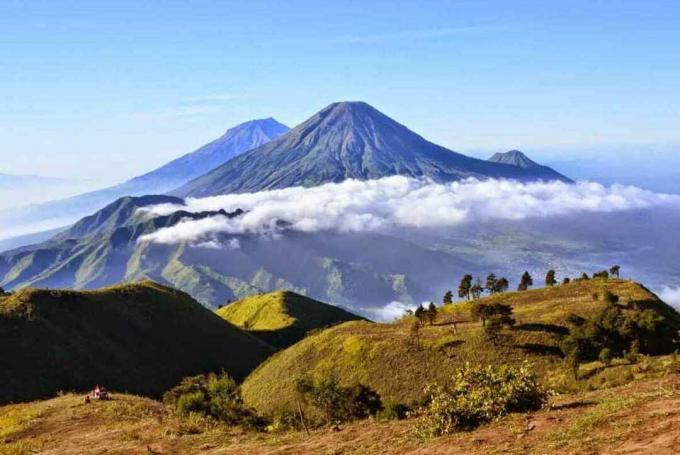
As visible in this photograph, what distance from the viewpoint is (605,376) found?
5506cm

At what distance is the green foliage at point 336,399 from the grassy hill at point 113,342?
5646 centimetres

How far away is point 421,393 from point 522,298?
49483 mm

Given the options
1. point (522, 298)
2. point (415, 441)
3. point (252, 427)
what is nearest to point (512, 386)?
point (415, 441)

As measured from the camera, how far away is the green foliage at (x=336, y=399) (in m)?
47.6

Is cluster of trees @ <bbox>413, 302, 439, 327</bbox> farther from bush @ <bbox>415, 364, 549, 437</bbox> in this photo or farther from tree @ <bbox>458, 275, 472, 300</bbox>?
bush @ <bbox>415, 364, 549, 437</bbox>

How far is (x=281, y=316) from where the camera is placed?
169000mm

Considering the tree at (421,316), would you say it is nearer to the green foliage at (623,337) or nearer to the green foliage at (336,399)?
the green foliage at (623,337)

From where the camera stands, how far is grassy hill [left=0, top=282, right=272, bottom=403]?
9612 cm

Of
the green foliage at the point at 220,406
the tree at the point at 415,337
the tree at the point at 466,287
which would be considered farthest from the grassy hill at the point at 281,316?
the green foliage at the point at 220,406

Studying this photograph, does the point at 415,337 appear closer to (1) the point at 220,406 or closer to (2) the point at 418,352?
(2) the point at 418,352

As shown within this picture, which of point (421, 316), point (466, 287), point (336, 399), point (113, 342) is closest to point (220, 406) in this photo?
point (336, 399)

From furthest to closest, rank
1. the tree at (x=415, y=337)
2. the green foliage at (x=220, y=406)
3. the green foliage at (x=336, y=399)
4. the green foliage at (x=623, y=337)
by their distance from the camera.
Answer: the tree at (x=415, y=337) < the green foliage at (x=623, y=337) < the green foliage at (x=336, y=399) < the green foliage at (x=220, y=406)

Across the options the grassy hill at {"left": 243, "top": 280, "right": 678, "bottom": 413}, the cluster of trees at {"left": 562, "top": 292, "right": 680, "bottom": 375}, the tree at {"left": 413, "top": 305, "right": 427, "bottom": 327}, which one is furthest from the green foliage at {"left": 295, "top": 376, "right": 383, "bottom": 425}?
the tree at {"left": 413, "top": 305, "right": 427, "bottom": 327}

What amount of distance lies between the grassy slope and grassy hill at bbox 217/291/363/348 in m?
105
